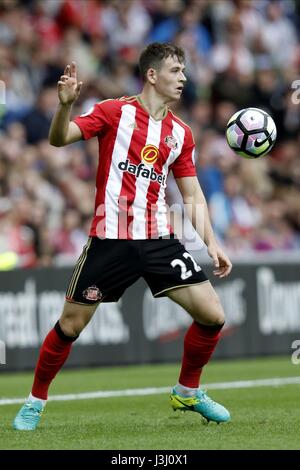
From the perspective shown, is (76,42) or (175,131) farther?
(76,42)

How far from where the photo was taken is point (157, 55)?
26.0 feet

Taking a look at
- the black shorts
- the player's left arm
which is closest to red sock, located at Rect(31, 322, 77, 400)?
the black shorts

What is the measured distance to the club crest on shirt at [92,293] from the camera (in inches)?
299

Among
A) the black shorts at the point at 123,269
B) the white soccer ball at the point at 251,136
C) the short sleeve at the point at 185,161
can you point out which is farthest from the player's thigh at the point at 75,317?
the white soccer ball at the point at 251,136

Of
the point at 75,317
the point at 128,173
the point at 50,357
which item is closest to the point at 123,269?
the point at 75,317

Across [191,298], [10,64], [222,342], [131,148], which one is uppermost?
[10,64]

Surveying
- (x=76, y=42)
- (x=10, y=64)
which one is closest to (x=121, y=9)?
(x=76, y=42)

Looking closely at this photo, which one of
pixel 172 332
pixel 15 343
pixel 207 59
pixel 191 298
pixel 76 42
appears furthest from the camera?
pixel 207 59

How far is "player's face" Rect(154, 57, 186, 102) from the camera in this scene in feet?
25.9

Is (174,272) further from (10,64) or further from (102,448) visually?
(10,64)

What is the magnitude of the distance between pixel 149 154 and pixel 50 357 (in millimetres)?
1516

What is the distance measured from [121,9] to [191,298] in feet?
35.0

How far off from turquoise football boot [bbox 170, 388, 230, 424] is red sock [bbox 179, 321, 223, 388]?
9 centimetres

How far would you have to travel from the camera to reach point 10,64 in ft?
51.2
